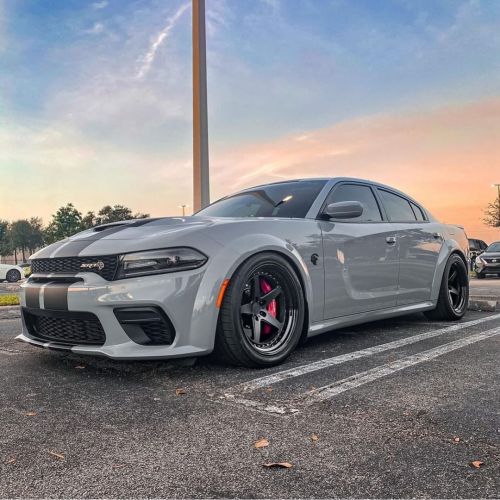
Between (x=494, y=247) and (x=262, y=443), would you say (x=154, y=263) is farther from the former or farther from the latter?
(x=494, y=247)

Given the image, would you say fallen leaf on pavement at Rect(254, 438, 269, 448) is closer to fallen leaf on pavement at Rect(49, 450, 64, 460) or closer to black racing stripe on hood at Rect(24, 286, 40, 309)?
fallen leaf on pavement at Rect(49, 450, 64, 460)

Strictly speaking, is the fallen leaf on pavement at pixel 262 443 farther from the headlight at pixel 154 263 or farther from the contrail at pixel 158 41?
the contrail at pixel 158 41

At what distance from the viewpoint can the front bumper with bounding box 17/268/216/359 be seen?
2877mm

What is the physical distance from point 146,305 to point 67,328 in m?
0.59

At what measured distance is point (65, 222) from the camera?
6631cm

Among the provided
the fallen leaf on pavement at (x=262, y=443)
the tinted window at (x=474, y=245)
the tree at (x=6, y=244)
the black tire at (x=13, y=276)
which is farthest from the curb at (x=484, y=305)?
the tree at (x=6, y=244)

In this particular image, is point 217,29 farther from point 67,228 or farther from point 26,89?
point 67,228

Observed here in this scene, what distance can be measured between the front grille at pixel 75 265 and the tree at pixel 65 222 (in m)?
65.4

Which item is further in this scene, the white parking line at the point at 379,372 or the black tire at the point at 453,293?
the black tire at the point at 453,293

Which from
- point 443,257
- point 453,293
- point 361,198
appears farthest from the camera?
point 453,293

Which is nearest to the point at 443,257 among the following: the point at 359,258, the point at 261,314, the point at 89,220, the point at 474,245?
the point at 474,245

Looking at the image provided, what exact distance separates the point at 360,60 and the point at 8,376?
334 inches

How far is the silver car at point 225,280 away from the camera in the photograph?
9.54 ft

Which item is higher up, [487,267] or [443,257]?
[443,257]
